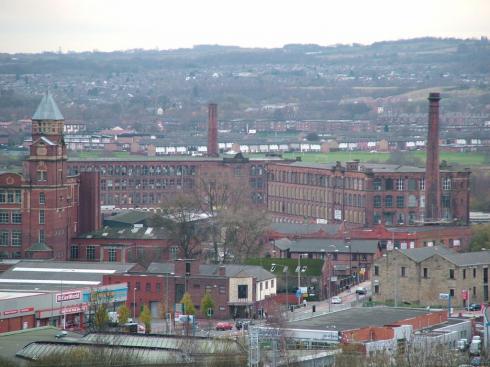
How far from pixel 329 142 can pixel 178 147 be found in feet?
56.9

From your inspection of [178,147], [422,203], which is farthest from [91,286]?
[178,147]

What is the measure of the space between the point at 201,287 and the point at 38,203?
1524 centimetres

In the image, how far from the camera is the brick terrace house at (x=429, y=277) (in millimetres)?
79125

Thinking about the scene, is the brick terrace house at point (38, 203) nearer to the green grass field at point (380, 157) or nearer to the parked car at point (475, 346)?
the parked car at point (475, 346)

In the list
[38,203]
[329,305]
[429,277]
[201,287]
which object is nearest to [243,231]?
[38,203]

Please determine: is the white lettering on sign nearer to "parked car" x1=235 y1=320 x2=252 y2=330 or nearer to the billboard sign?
the billboard sign

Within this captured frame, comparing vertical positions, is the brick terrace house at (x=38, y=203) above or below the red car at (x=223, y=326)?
above

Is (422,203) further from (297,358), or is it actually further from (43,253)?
(297,358)

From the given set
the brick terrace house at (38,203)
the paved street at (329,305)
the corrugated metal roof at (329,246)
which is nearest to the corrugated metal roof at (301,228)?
the corrugated metal roof at (329,246)

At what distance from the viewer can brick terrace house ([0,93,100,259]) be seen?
3565 inches

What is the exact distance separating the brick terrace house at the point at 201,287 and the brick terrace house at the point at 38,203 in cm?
1155

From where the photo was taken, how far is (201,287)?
3083 inches

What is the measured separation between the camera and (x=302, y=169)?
4788 inches

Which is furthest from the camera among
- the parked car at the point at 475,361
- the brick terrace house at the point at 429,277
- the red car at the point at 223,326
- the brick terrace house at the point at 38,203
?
the brick terrace house at the point at 38,203
